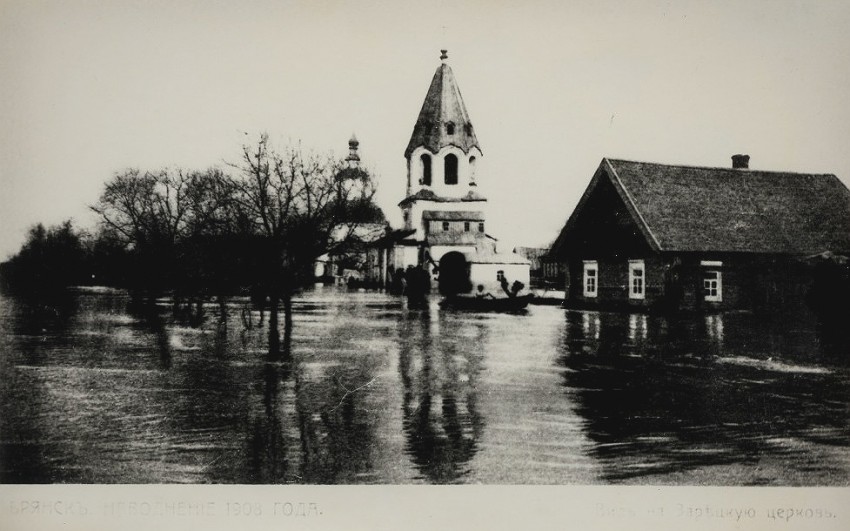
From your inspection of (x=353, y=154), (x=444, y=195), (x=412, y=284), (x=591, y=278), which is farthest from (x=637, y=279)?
(x=353, y=154)

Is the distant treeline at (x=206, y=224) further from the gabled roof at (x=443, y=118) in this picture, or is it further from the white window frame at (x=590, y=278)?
the white window frame at (x=590, y=278)

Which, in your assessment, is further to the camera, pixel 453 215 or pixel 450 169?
pixel 453 215

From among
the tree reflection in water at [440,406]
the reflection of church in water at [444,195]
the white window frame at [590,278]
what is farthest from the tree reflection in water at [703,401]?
the white window frame at [590,278]

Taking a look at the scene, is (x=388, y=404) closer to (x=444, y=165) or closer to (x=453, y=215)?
(x=444, y=165)

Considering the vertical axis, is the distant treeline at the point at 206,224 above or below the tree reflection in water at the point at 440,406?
above

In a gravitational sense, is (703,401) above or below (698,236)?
below

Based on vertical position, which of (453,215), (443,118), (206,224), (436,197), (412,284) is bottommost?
(412,284)

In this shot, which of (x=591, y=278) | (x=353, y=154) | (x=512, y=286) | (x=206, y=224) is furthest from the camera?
(x=591, y=278)
